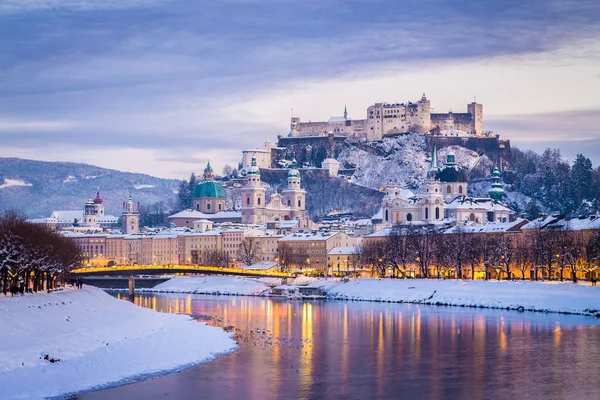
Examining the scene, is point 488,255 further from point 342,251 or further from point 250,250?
point 250,250

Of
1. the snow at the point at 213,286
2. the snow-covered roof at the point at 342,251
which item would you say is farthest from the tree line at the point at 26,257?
the snow-covered roof at the point at 342,251

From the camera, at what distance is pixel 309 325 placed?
63969 mm

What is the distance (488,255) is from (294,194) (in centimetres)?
9562

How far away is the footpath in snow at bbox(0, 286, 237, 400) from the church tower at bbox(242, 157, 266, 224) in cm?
12643

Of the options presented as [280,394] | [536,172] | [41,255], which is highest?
[536,172]

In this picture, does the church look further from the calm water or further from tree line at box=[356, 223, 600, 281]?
the calm water

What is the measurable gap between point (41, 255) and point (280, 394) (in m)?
29.6

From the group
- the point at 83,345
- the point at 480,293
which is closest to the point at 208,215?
the point at 480,293

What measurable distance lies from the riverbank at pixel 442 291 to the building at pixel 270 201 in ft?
232

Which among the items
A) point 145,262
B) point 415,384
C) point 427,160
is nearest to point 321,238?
point 145,262

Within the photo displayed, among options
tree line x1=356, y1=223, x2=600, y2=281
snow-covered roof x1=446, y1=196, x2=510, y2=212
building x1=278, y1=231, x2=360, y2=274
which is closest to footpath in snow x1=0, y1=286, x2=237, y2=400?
tree line x1=356, y1=223, x2=600, y2=281

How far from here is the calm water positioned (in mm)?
37406

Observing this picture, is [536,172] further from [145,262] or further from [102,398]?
[102,398]

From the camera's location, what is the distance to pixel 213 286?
113438mm
